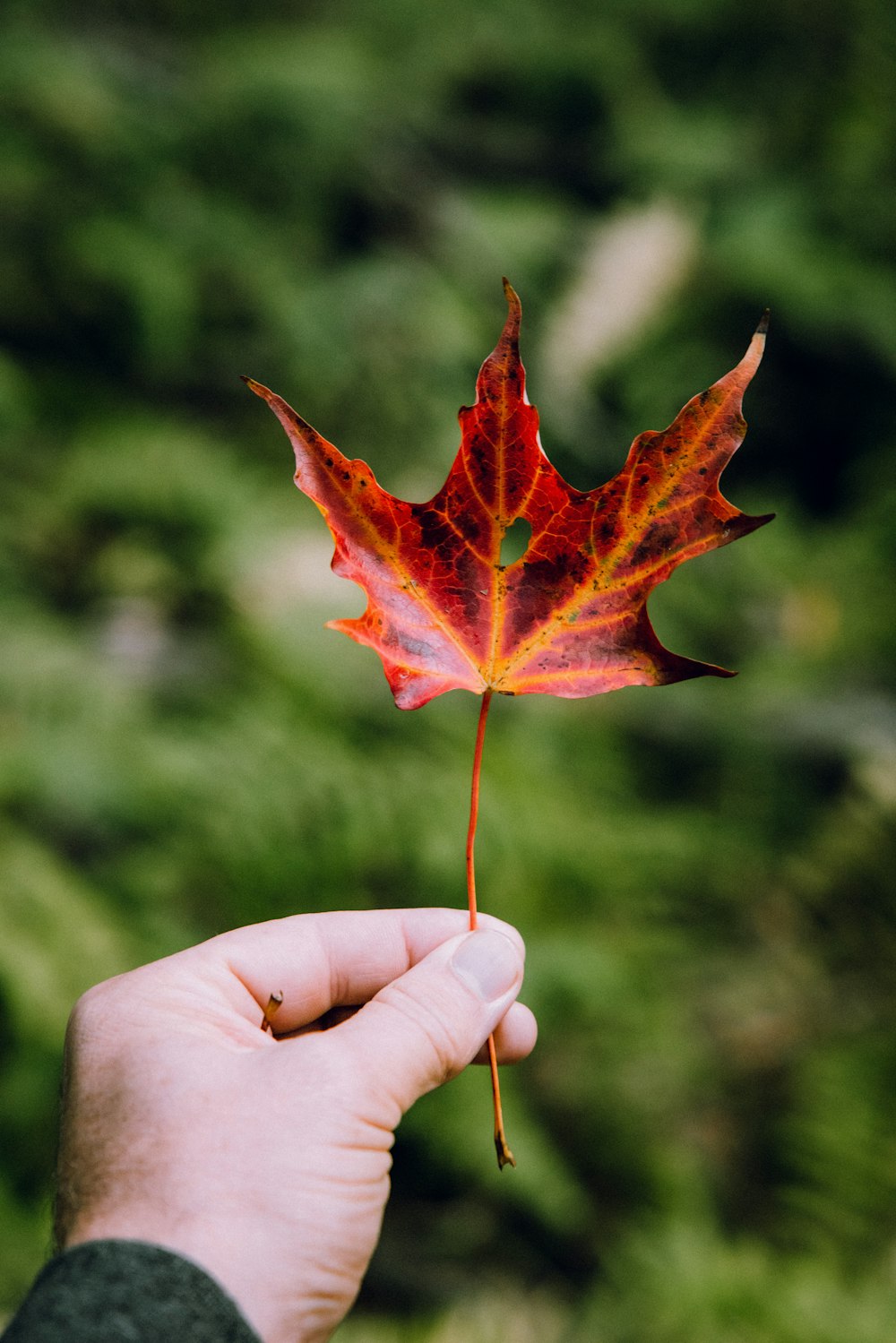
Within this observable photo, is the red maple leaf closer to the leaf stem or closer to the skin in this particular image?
Answer: the leaf stem

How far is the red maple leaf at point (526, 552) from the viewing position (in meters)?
0.68

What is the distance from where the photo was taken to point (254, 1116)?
685mm

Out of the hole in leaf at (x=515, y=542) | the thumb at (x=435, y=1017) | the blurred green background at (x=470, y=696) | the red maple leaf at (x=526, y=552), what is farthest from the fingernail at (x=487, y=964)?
→ the hole in leaf at (x=515, y=542)

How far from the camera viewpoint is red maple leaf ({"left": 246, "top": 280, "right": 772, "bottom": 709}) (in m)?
0.68

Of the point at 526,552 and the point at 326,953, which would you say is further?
the point at 326,953

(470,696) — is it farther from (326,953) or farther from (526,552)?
(526,552)

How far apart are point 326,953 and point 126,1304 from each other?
35cm

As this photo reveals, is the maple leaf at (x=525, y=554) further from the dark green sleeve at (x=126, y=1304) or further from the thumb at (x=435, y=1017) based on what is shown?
the dark green sleeve at (x=126, y=1304)

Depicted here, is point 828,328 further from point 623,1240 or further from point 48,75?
point 623,1240

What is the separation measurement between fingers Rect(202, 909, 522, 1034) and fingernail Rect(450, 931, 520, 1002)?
0.03 m

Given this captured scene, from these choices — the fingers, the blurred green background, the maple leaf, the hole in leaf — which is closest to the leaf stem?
the maple leaf

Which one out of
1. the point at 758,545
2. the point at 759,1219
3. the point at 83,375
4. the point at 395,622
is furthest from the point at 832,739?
the point at 83,375

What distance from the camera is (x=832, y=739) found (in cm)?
289

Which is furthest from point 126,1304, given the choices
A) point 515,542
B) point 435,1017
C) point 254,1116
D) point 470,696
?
point 515,542
